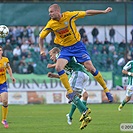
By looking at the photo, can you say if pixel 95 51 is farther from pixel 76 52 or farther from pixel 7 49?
pixel 76 52

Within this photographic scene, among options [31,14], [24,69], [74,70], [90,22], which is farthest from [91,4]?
[74,70]

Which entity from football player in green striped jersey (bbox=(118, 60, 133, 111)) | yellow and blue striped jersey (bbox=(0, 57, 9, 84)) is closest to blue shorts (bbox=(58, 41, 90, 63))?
yellow and blue striped jersey (bbox=(0, 57, 9, 84))

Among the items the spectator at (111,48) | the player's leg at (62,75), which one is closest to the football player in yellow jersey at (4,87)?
the player's leg at (62,75)

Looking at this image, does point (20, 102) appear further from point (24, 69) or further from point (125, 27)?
point (125, 27)

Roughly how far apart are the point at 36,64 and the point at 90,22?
4257mm

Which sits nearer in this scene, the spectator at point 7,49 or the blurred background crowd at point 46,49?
the blurred background crowd at point 46,49

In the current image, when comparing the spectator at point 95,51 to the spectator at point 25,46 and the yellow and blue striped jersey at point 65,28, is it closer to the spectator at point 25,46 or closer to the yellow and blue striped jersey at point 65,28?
the spectator at point 25,46

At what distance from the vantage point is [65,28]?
13.0 metres

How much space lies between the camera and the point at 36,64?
29594 millimetres

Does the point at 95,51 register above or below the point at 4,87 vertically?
above

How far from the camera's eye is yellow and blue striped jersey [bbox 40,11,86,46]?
12.9m

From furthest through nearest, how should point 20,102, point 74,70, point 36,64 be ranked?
1. point 36,64
2. point 20,102
3. point 74,70

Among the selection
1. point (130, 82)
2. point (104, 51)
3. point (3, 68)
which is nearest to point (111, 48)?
point (104, 51)

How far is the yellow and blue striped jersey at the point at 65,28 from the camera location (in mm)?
12945
